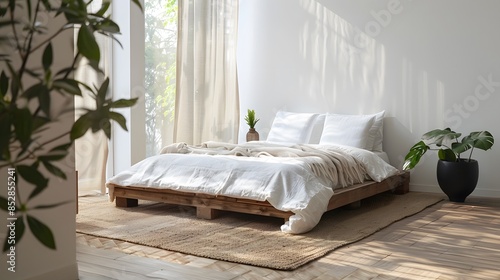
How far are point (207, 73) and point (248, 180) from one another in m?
2.82

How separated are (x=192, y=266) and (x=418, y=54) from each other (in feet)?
12.8

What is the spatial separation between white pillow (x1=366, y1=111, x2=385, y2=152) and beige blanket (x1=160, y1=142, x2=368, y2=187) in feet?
2.68

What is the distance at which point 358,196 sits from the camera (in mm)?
4914

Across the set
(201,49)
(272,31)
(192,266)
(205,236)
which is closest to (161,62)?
(201,49)

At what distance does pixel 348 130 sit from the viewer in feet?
20.0

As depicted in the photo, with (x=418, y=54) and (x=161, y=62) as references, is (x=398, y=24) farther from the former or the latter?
(x=161, y=62)

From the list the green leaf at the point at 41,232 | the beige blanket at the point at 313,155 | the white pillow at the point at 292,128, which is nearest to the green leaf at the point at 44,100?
the green leaf at the point at 41,232

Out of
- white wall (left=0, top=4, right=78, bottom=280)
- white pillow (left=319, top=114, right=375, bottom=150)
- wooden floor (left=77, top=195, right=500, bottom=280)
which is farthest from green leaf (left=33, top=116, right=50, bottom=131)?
white pillow (left=319, top=114, right=375, bottom=150)

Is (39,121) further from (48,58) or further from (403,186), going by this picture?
(403,186)

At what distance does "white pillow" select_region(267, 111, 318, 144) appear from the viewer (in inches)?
253

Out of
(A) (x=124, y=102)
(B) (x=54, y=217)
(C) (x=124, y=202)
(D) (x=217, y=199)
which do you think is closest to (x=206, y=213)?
(D) (x=217, y=199)

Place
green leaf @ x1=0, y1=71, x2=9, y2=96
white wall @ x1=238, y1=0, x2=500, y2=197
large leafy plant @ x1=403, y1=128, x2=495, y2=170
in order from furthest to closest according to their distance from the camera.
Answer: white wall @ x1=238, y1=0, x2=500, y2=197 < large leafy plant @ x1=403, y1=128, x2=495, y2=170 < green leaf @ x1=0, y1=71, x2=9, y2=96

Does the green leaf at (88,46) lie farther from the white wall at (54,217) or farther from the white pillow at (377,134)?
the white pillow at (377,134)

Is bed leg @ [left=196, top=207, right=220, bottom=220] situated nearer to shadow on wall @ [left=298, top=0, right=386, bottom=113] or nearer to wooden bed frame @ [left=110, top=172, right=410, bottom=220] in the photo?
wooden bed frame @ [left=110, top=172, right=410, bottom=220]
